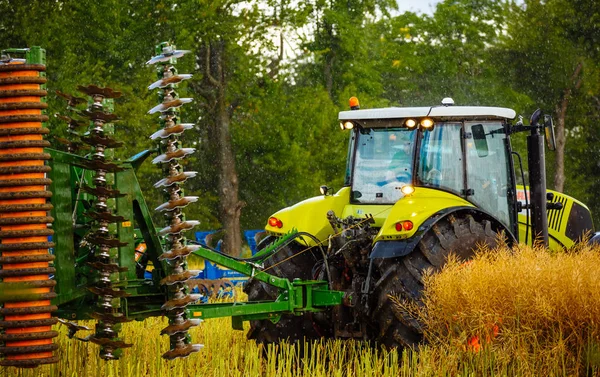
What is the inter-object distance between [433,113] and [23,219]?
12.6 feet

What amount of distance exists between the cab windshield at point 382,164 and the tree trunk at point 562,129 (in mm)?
22625

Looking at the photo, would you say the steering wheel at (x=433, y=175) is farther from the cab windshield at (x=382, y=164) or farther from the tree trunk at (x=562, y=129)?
the tree trunk at (x=562, y=129)

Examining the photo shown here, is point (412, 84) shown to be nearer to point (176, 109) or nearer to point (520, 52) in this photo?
point (520, 52)

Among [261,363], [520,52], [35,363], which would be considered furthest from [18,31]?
[520,52]

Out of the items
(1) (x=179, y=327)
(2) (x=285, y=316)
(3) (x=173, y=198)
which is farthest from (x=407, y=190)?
(1) (x=179, y=327)

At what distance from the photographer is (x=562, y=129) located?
3244 cm

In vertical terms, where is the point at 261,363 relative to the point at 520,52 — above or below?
below

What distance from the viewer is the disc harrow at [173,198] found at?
6590 millimetres

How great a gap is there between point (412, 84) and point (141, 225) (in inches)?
1240

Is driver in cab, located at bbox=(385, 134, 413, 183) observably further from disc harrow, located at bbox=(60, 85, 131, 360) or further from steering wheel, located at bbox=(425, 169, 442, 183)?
disc harrow, located at bbox=(60, 85, 131, 360)

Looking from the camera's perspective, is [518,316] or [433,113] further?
[433,113]

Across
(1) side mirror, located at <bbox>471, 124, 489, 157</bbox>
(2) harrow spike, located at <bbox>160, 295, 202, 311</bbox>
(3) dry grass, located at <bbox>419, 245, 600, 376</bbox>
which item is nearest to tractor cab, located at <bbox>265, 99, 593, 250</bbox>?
(1) side mirror, located at <bbox>471, 124, 489, 157</bbox>

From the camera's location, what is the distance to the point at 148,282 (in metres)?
7.11

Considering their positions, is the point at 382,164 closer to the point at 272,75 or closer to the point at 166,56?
the point at 166,56
